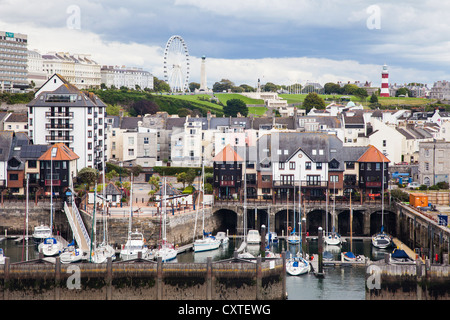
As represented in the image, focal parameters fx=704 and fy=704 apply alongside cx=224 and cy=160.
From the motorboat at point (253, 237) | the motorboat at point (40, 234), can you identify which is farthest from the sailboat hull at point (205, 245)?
the motorboat at point (40, 234)

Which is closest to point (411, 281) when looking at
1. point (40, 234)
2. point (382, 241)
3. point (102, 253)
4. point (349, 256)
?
point (349, 256)

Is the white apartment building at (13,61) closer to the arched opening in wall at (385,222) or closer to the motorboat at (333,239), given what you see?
the arched opening in wall at (385,222)

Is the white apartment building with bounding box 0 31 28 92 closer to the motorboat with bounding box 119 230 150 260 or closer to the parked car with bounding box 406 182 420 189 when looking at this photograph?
the parked car with bounding box 406 182 420 189

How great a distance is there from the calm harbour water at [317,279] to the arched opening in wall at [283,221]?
4.26m

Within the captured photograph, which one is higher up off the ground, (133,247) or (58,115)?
(58,115)

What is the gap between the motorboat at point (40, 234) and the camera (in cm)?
6744

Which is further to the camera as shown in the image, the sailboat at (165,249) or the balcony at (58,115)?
the balcony at (58,115)

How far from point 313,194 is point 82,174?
27.2 metres

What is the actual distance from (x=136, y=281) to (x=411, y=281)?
1827 cm

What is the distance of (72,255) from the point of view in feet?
195

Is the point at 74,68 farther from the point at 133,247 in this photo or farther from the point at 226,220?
the point at 133,247

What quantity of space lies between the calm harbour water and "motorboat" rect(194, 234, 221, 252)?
50 cm

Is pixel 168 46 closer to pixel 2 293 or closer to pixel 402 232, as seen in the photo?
pixel 402 232
